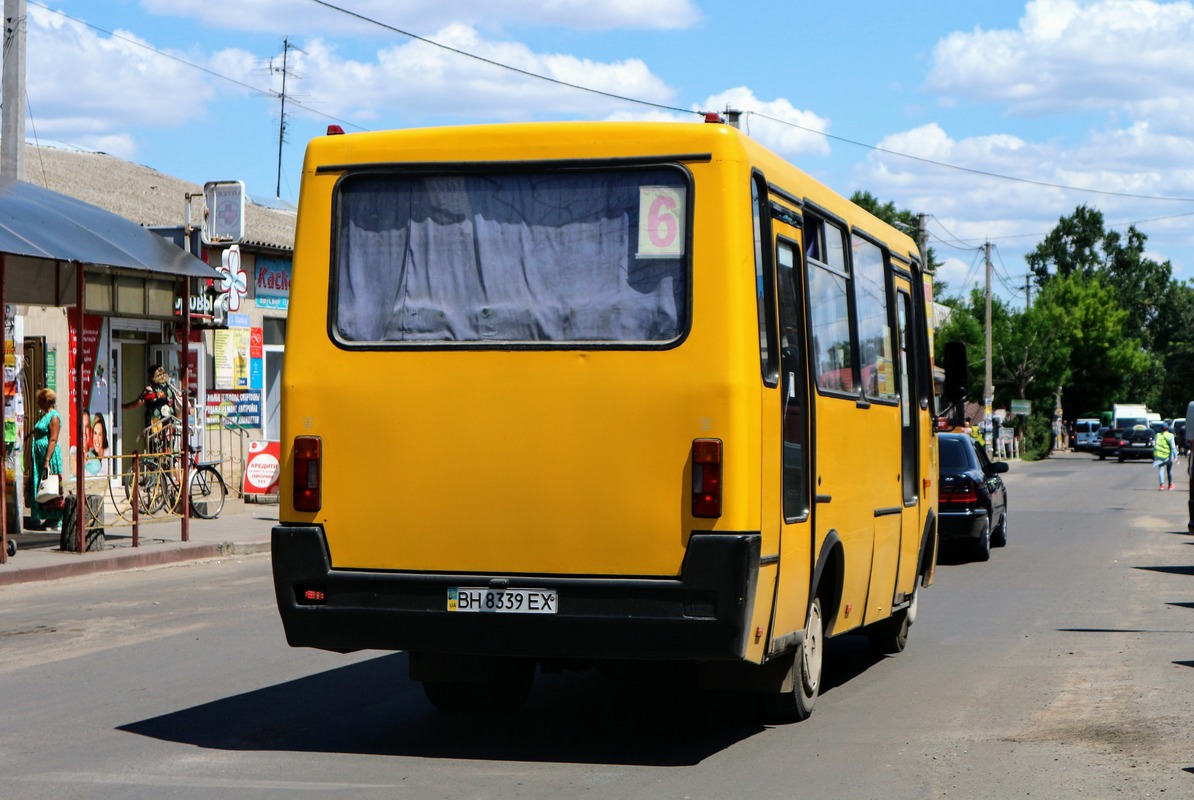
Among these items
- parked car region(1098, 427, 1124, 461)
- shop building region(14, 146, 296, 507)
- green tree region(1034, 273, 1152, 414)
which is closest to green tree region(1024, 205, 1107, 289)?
green tree region(1034, 273, 1152, 414)

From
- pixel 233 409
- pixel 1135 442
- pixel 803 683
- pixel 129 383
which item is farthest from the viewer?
pixel 1135 442

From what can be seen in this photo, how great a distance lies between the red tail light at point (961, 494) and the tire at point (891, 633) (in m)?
8.50

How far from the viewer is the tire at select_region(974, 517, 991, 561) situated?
20125 mm

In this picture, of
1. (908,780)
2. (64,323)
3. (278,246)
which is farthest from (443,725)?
(278,246)

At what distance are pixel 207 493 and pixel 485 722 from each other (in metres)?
17.3

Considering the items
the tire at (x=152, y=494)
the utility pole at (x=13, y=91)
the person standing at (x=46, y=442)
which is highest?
the utility pole at (x=13, y=91)

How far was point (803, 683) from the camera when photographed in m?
8.48

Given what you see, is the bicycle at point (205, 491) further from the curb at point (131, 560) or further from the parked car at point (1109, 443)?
the parked car at point (1109, 443)

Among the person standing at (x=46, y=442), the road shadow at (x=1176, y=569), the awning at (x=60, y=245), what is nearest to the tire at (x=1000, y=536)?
the road shadow at (x=1176, y=569)

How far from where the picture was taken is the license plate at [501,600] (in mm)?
7188

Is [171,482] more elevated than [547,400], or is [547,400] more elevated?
[547,400]

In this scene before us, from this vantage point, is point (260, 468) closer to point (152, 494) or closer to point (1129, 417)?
point (152, 494)

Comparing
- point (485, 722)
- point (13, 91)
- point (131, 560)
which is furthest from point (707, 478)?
point (13, 91)

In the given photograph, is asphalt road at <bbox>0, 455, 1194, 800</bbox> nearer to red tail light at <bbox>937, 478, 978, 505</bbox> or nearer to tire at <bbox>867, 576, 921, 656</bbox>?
tire at <bbox>867, 576, 921, 656</bbox>
